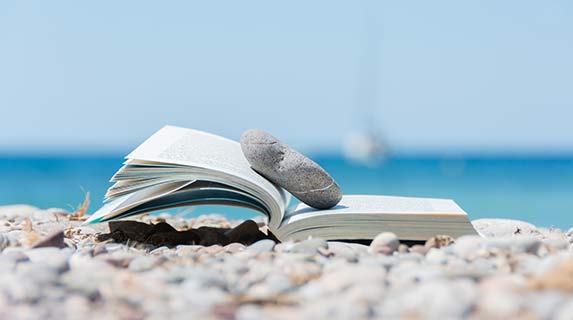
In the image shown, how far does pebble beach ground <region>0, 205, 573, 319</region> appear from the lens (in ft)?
7.43

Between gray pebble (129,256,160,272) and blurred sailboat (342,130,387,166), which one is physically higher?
blurred sailboat (342,130,387,166)

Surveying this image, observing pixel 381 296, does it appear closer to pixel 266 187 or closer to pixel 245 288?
pixel 245 288

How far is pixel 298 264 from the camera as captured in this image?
3021 mm

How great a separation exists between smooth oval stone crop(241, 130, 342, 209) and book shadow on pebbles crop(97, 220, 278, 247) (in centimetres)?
48

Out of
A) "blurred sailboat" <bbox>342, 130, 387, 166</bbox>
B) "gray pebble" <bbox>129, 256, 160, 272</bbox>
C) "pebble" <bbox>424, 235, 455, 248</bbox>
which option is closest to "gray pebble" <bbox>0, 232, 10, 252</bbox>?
"gray pebble" <bbox>129, 256, 160, 272</bbox>

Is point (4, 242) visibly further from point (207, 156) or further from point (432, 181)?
point (432, 181)

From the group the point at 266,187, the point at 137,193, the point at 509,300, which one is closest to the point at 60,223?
the point at 137,193

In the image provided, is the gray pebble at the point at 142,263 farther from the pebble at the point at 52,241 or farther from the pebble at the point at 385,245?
the pebble at the point at 385,245

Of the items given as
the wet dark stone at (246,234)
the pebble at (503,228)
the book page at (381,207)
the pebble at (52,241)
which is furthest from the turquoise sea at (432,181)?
the pebble at (52,241)

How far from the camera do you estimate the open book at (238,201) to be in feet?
13.3

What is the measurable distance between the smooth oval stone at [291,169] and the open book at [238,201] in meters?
0.07

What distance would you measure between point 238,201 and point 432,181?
4521 centimetres

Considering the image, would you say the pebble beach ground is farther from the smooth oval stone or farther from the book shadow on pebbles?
the book shadow on pebbles

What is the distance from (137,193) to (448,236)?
5.90 feet
